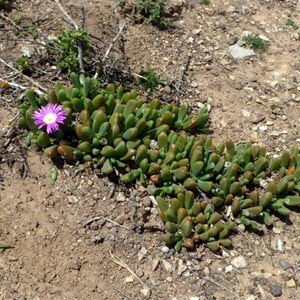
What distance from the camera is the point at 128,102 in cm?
439

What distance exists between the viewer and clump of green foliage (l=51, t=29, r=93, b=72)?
4745 mm

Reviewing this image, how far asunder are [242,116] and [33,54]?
6.74 ft

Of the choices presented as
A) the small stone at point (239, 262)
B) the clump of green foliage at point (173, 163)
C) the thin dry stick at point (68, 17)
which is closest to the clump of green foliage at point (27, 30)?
the thin dry stick at point (68, 17)

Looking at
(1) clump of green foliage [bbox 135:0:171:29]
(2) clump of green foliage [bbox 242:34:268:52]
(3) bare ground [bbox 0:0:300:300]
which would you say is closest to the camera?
(3) bare ground [bbox 0:0:300:300]

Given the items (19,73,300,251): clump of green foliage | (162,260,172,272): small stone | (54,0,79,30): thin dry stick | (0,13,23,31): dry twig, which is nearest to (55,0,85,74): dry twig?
(54,0,79,30): thin dry stick

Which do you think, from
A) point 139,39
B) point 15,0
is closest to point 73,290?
point 139,39

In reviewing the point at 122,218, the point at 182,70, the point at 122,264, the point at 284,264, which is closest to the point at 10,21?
the point at 182,70

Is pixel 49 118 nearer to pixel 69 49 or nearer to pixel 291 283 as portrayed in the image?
pixel 69 49

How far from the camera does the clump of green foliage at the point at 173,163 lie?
4078 mm

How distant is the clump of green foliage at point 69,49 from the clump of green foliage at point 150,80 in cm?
55

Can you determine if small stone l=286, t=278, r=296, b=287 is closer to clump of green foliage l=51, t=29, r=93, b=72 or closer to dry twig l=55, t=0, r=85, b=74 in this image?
dry twig l=55, t=0, r=85, b=74

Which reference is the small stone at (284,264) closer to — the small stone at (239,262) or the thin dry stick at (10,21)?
the small stone at (239,262)

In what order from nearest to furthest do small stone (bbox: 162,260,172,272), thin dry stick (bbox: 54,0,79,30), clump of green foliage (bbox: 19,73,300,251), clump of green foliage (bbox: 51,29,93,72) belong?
small stone (bbox: 162,260,172,272) < clump of green foliage (bbox: 19,73,300,251) < clump of green foliage (bbox: 51,29,93,72) < thin dry stick (bbox: 54,0,79,30)

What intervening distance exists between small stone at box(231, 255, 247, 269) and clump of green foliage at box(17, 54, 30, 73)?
246 centimetres
